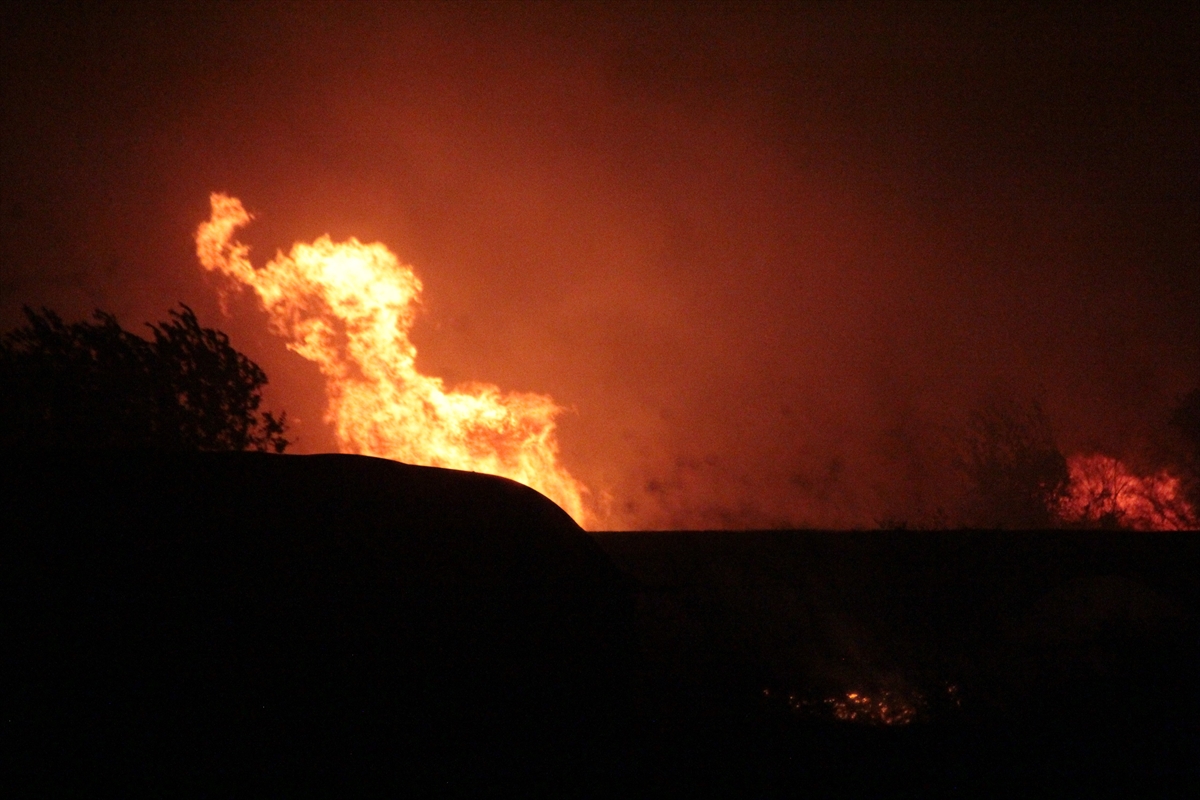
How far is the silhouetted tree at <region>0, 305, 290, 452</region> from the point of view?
12.2 metres

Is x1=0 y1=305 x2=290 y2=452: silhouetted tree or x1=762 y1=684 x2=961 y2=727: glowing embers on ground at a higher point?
x1=0 y1=305 x2=290 y2=452: silhouetted tree

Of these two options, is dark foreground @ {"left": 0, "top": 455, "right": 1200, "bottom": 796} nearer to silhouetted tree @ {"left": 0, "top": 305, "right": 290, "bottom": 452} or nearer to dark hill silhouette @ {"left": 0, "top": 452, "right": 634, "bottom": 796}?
dark hill silhouette @ {"left": 0, "top": 452, "right": 634, "bottom": 796}

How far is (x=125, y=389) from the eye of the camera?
13.8m

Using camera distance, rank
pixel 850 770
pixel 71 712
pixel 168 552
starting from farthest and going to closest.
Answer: pixel 850 770, pixel 168 552, pixel 71 712

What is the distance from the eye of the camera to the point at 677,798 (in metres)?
4.72

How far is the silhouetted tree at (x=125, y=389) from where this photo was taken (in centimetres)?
1224

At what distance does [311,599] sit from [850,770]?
5.32m


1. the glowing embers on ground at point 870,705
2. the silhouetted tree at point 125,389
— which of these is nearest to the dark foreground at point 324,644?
the glowing embers on ground at point 870,705

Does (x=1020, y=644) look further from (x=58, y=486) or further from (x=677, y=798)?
(x=58, y=486)

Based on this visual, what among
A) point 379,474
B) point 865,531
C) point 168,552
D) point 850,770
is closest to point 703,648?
point 850,770

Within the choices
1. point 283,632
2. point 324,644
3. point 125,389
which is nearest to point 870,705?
point 324,644

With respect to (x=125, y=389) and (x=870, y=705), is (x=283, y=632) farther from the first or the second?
(x=125, y=389)

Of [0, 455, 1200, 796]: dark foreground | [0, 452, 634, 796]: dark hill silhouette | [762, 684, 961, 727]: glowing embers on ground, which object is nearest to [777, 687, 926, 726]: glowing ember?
[762, 684, 961, 727]: glowing embers on ground

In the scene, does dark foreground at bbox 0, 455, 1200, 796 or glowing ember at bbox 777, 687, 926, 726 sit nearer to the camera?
dark foreground at bbox 0, 455, 1200, 796
